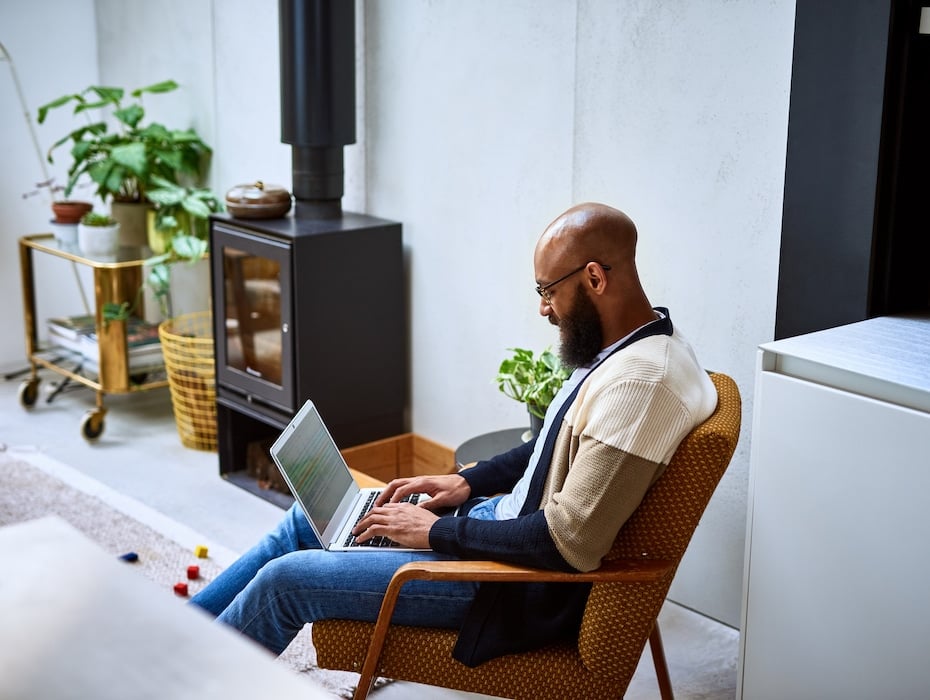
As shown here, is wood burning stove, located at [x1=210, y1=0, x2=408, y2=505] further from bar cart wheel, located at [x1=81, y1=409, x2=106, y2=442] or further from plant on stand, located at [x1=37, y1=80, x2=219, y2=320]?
bar cart wheel, located at [x1=81, y1=409, x2=106, y2=442]

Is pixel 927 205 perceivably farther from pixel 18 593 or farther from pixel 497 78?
pixel 18 593

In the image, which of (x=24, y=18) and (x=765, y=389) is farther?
(x=24, y=18)

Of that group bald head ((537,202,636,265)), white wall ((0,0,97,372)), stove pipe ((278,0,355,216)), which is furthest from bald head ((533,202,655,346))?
white wall ((0,0,97,372))

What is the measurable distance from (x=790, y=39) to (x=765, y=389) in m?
0.86

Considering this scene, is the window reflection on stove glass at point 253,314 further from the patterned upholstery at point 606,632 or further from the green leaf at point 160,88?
the patterned upholstery at point 606,632

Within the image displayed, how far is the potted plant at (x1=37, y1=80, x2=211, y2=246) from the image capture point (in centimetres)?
441

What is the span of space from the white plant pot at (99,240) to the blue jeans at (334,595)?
103 inches

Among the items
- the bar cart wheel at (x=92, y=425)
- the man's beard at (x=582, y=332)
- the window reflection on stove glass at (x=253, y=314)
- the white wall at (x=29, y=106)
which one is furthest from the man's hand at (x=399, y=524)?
the white wall at (x=29, y=106)

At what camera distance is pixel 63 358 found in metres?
4.80

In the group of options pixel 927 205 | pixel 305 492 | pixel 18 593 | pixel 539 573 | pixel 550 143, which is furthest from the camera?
pixel 550 143

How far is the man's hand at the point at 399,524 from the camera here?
2.10 m

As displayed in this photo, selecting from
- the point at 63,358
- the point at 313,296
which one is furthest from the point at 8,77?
the point at 313,296

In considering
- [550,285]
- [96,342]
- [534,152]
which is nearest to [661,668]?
[550,285]

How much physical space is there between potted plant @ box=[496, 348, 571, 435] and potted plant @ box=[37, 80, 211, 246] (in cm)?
203
